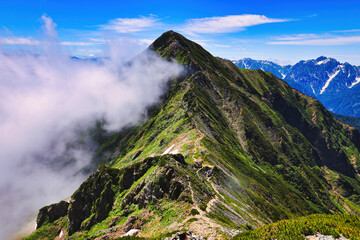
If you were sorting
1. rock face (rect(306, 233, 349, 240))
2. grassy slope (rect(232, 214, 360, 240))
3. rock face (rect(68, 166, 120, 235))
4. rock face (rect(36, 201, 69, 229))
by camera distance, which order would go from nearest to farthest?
rock face (rect(306, 233, 349, 240)), grassy slope (rect(232, 214, 360, 240)), rock face (rect(68, 166, 120, 235)), rock face (rect(36, 201, 69, 229))

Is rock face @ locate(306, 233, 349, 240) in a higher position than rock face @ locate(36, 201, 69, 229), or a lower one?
lower

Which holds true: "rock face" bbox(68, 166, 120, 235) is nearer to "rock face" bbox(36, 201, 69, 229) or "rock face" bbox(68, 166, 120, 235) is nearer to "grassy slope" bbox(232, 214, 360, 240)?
"rock face" bbox(36, 201, 69, 229)

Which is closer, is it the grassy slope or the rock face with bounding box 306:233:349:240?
the rock face with bounding box 306:233:349:240

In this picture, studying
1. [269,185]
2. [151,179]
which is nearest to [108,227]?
[151,179]

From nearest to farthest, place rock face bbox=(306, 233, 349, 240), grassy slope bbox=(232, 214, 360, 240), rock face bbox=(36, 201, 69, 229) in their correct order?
rock face bbox=(306, 233, 349, 240)
grassy slope bbox=(232, 214, 360, 240)
rock face bbox=(36, 201, 69, 229)

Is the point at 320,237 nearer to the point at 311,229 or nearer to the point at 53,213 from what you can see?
the point at 311,229

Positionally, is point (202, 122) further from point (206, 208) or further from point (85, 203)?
point (206, 208)

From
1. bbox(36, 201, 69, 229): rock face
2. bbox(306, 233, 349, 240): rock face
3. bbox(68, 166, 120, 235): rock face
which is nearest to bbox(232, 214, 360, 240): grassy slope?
bbox(306, 233, 349, 240): rock face

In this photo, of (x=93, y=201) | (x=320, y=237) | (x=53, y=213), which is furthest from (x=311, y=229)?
(x=53, y=213)

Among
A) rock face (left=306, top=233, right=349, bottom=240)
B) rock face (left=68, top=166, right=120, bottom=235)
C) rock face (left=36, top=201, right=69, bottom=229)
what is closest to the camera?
rock face (left=306, top=233, right=349, bottom=240)

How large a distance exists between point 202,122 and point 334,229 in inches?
5971

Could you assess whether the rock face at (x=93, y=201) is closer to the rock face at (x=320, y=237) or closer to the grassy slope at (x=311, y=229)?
the grassy slope at (x=311, y=229)

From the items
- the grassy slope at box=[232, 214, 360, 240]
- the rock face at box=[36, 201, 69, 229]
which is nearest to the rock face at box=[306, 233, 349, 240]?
the grassy slope at box=[232, 214, 360, 240]

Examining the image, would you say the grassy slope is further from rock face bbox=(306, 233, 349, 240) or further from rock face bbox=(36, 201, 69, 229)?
rock face bbox=(36, 201, 69, 229)
